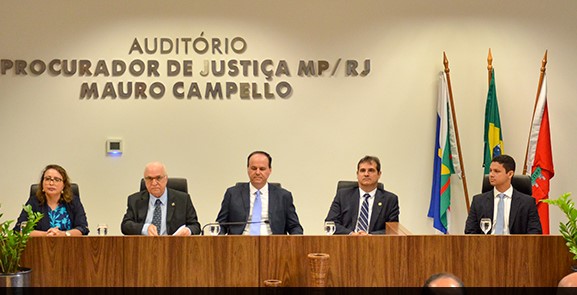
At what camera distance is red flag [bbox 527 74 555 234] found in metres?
6.68

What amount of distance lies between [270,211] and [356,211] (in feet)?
1.90

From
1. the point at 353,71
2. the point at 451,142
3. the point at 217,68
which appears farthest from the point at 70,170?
the point at 451,142

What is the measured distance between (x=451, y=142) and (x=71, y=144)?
121 inches

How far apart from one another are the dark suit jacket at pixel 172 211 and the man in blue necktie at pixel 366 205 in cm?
93

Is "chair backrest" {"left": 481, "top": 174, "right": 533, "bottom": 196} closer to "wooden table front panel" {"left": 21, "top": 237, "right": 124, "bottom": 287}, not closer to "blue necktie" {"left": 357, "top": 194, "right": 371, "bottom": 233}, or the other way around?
"blue necktie" {"left": 357, "top": 194, "right": 371, "bottom": 233}

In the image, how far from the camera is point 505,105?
697 cm

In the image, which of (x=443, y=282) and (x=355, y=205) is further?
(x=355, y=205)

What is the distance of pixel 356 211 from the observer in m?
5.56

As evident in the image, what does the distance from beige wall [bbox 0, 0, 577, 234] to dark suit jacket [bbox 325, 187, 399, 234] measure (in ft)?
4.39

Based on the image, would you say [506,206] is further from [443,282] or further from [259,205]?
[443,282]

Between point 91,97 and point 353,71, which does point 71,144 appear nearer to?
point 91,97

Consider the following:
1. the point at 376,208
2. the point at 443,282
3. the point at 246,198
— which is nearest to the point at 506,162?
the point at 376,208

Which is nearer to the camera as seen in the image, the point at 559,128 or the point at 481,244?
the point at 481,244

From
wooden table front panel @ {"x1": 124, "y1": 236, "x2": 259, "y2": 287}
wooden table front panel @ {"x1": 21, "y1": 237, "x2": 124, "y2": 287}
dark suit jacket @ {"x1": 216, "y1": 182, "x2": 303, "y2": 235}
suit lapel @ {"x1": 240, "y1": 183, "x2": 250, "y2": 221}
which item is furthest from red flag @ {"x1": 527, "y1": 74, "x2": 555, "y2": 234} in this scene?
wooden table front panel @ {"x1": 21, "y1": 237, "x2": 124, "y2": 287}
